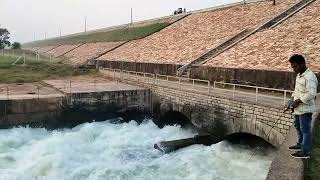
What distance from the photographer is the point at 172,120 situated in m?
20.5

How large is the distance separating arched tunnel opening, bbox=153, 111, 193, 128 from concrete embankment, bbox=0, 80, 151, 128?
1.05 meters

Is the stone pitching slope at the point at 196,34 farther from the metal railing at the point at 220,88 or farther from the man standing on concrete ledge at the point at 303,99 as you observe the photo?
the man standing on concrete ledge at the point at 303,99

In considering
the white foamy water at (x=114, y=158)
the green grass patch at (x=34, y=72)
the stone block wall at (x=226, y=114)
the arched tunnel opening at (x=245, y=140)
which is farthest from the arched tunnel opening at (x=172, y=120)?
the green grass patch at (x=34, y=72)

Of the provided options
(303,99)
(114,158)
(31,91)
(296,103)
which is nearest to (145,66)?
(31,91)

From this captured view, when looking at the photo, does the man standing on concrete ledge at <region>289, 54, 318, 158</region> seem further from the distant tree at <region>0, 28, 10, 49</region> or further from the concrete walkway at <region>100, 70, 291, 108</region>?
the distant tree at <region>0, 28, 10, 49</region>

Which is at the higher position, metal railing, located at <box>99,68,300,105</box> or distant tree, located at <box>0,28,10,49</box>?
distant tree, located at <box>0,28,10,49</box>

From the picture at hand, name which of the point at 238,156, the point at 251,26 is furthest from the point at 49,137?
the point at 251,26

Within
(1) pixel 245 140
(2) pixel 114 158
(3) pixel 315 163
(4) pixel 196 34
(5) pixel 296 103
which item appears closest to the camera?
(5) pixel 296 103

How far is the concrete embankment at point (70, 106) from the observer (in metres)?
17.3

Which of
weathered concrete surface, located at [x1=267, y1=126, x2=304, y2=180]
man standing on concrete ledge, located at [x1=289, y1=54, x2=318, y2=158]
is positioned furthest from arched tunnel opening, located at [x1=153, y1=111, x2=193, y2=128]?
man standing on concrete ledge, located at [x1=289, y1=54, x2=318, y2=158]

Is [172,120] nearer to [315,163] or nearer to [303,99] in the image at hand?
[315,163]

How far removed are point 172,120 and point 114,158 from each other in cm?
699

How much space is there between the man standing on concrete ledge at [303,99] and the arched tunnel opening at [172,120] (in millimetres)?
13366

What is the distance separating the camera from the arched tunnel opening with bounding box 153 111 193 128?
20.0 m
